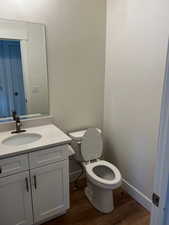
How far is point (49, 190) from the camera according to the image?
164cm

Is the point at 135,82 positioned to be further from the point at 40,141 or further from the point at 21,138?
the point at 21,138

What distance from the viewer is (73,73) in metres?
2.09

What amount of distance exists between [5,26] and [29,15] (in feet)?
0.85

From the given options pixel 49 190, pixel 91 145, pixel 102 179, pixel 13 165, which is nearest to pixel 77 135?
pixel 91 145

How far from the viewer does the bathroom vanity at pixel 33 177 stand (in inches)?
56.1

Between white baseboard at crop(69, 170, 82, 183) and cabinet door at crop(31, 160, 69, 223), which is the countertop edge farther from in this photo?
white baseboard at crop(69, 170, 82, 183)

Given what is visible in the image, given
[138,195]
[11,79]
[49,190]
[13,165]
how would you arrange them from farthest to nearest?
[138,195]
[11,79]
[49,190]
[13,165]

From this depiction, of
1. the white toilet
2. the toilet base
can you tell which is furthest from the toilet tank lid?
the toilet base

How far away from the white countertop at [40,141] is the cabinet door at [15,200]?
0.22 meters

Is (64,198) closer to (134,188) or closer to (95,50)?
(134,188)

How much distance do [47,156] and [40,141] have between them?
148mm

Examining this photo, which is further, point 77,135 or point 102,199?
point 77,135

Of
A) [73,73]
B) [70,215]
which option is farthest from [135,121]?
[70,215]

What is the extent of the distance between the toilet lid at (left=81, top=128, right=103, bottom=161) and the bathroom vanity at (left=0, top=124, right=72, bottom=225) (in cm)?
39
